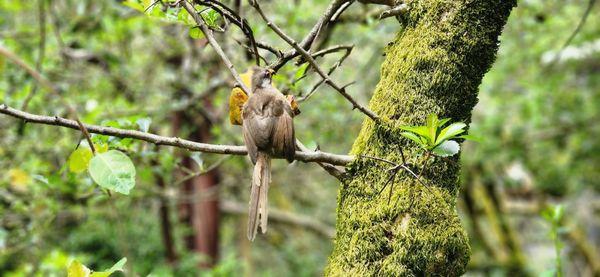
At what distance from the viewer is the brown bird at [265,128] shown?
204 centimetres

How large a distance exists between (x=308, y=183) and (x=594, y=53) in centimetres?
501

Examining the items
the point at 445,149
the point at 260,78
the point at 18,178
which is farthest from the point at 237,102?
the point at 18,178

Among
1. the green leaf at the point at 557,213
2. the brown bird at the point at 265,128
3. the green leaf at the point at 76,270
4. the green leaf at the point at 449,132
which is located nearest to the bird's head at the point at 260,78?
the brown bird at the point at 265,128

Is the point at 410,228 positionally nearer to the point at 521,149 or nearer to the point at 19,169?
the point at 19,169

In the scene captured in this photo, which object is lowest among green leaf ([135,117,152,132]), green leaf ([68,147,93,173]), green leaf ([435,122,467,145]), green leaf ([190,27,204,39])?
green leaf ([435,122,467,145])

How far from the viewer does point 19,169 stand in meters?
4.53

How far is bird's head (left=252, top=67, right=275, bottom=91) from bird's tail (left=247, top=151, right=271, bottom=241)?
0.85 feet

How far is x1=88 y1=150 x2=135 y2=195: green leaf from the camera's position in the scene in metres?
1.74

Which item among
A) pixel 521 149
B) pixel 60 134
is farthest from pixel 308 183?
pixel 60 134

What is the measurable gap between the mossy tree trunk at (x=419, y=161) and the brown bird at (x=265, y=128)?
295 millimetres

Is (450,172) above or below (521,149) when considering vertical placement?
below

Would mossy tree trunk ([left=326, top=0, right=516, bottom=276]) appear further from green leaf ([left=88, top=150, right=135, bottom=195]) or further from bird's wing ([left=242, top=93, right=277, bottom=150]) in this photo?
green leaf ([left=88, top=150, right=135, bottom=195])

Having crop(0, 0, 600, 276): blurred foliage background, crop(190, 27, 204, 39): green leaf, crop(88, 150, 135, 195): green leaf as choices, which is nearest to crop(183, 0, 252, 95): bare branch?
crop(190, 27, 204, 39): green leaf

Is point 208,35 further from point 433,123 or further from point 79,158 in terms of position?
point 433,123
